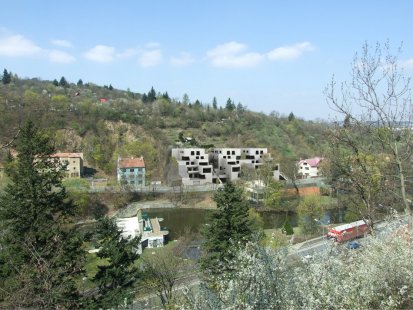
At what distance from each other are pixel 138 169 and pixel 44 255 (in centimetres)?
2830

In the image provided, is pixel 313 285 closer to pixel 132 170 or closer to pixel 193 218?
pixel 193 218

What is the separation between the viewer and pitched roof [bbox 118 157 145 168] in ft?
121

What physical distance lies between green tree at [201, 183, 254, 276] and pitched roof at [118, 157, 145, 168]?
2573 cm

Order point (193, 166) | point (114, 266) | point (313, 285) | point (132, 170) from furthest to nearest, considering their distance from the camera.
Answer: point (193, 166)
point (132, 170)
point (114, 266)
point (313, 285)

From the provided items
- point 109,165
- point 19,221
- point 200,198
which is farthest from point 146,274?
point 109,165

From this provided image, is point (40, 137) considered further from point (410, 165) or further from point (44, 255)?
point (410, 165)

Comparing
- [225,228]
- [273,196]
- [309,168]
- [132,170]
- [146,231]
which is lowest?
[146,231]

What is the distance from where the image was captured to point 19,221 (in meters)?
9.20

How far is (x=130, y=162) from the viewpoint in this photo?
3722 cm

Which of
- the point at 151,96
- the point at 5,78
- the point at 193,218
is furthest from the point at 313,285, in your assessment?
the point at 5,78

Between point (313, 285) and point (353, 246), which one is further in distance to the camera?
point (353, 246)

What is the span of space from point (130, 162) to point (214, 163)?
9.91 metres

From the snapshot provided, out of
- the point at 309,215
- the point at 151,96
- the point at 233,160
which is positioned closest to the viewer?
the point at 309,215

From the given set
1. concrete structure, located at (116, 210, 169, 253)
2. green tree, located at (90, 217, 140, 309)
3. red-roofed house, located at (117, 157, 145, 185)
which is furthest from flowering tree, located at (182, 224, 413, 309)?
red-roofed house, located at (117, 157, 145, 185)
